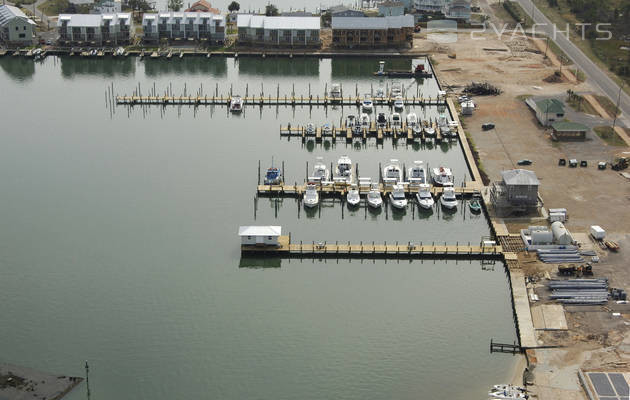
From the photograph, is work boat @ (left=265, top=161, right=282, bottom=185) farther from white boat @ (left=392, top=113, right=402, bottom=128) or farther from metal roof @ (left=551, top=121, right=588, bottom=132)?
metal roof @ (left=551, top=121, right=588, bottom=132)

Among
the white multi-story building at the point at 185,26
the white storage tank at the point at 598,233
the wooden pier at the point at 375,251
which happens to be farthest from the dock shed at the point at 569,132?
the white multi-story building at the point at 185,26

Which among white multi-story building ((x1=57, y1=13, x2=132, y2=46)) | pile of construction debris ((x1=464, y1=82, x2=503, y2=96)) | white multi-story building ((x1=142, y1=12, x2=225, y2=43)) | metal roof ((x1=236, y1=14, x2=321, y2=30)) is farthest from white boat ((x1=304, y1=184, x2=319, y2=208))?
white multi-story building ((x1=57, y1=13, x2=132, y2=46))

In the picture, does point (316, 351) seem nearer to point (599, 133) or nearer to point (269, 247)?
point (269, 247)

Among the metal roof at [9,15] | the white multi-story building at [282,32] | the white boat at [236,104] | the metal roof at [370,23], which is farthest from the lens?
the metal roof at [9,15]

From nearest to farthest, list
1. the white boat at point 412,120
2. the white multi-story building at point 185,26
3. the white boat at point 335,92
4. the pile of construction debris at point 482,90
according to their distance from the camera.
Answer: the white boat at point 412,120 → the pile of construction debris at point 482,90 → the white boat at point 335,92 → the white multi-story building at point 185,26

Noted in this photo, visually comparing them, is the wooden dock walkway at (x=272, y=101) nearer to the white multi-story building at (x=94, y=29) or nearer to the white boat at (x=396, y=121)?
the white boat at (x=396, y=121)
